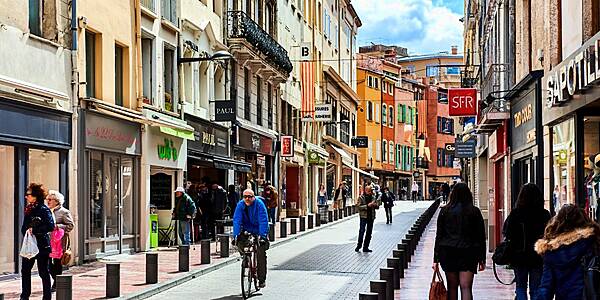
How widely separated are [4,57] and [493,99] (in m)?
11.2

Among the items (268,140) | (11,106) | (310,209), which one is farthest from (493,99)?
(310,209)

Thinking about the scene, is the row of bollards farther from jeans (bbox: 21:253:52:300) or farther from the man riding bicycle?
jeans (bbox: 21:253:52:300)

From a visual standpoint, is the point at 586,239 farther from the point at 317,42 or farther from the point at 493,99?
the point at 317,42

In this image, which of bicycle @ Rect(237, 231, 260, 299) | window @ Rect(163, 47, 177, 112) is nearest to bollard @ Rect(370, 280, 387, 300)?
bicycle @ Rect(237, 231, 260, 299)

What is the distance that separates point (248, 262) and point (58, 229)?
3.04 metres

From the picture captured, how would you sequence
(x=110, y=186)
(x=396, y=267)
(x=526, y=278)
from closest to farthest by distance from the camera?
(x=526, y=278) → (x=396, y=267) → (x=110, y=186)

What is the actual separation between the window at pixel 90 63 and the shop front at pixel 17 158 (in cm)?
254

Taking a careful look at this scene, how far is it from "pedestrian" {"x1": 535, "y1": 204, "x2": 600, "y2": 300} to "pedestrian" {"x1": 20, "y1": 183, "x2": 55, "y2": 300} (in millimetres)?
7227

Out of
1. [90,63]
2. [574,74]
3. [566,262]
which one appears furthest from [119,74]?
[566,262]

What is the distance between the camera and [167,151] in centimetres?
2511

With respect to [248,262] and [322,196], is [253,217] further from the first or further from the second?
[322,196]

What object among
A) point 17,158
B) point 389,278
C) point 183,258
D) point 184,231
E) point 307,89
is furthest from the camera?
point 307,89

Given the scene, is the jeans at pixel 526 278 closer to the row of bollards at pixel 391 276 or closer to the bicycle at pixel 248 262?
the row of bollards at pixel 391 276

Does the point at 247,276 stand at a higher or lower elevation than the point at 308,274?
higher
